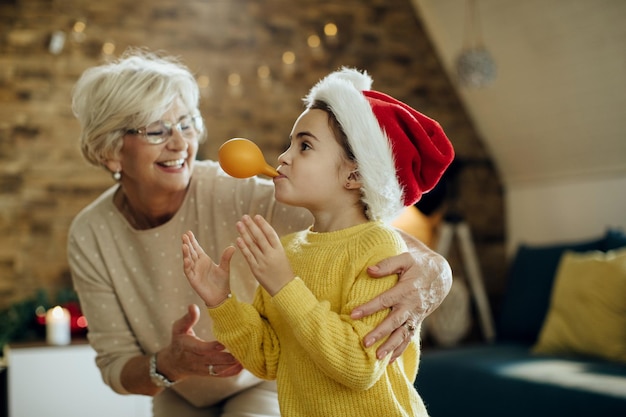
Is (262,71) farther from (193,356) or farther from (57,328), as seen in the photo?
(193,356)

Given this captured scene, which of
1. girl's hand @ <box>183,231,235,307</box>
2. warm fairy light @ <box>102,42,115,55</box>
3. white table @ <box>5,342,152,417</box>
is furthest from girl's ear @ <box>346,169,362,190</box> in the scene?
warm fairy light @ <box>102,42,115,55</box>

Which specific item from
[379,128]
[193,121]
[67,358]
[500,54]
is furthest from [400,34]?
[379,128]

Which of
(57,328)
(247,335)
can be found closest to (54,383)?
(57,328)

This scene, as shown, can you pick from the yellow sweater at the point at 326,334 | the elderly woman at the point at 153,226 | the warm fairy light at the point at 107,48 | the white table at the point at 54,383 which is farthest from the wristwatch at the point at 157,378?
the warm fairy light at the point at 107,48

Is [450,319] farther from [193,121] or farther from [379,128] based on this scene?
[379,128]

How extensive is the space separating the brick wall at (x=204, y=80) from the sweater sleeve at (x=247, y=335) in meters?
2.90

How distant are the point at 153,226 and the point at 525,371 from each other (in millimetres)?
2076

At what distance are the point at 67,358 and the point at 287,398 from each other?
2.25m

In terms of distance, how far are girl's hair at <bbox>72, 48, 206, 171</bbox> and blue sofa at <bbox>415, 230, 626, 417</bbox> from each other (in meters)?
2.00

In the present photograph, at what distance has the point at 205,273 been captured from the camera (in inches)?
54.7

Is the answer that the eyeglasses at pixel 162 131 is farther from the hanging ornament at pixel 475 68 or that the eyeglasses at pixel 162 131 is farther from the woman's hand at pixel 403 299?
the hanging ornament at pixel 475 68

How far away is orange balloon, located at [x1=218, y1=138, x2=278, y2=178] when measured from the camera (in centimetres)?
144

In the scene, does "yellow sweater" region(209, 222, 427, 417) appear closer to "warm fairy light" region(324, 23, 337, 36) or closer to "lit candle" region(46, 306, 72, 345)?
"lit candle" region(46, 306, 72, 345)

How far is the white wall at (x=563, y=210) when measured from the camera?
450 centimetres
